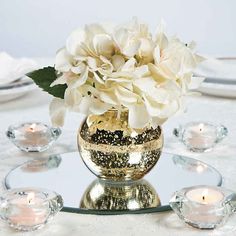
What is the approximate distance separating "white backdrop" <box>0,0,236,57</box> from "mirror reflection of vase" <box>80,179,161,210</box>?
250 centimetres

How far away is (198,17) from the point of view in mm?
3660

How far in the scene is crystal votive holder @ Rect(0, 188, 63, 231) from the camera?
100 cm

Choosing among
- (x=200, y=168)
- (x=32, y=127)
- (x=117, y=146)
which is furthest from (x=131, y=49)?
(x=32, y=127)

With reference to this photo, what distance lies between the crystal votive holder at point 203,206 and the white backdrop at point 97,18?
8.58ft

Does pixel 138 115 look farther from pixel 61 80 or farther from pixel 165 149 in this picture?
pixel 165 149

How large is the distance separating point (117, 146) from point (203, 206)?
0.17m

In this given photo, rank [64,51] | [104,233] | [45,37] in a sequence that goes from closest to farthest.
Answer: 1. [104,233]
2. [64,51]
3. [45,37]

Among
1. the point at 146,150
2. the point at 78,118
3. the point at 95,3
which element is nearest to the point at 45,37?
the point at 95,3

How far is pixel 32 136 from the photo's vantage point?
4.40 feet

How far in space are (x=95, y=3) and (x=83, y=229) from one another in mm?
2754

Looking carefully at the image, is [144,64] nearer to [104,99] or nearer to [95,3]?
[104,99]

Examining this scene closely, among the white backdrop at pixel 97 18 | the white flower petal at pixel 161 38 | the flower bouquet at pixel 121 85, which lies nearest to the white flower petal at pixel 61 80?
the flower bouquet at pixel 121 85

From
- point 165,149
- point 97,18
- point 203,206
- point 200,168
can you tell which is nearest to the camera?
point 203,206

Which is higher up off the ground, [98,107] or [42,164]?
[98,107]
